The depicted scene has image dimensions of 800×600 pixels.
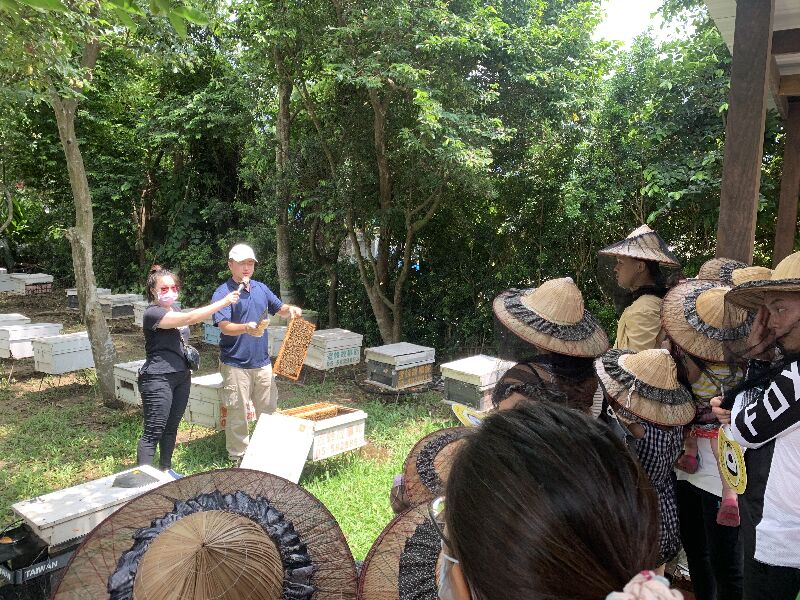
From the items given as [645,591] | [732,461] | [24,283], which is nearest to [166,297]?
[732,461]

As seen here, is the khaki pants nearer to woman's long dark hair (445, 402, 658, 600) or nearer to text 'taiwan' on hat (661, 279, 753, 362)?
text 'taiwan' on hat (661, 279, 753, 362)

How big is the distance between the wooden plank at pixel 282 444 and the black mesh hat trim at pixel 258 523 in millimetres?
2561

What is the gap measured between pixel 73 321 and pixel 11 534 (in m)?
10.7

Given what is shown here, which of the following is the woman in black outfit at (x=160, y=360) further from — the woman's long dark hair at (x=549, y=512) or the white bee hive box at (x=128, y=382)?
the woman's long dark hair at (x=549, y=512)

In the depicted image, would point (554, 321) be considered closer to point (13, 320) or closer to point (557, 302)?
point (557, 302)

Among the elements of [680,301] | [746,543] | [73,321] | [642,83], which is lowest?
[73,321]

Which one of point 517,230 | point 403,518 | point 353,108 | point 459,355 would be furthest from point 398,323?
point 403,518

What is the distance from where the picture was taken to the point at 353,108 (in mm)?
Answer: 8023

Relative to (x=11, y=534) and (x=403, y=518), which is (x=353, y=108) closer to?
(x=11, y=534)

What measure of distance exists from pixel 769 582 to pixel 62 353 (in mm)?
6848

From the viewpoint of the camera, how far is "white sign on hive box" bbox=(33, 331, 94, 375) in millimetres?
6383

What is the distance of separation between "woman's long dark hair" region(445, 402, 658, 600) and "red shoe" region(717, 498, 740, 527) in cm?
177

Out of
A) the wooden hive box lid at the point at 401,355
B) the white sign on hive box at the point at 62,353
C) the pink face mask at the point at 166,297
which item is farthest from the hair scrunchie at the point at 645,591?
the white sign on hive box at the point at 62,353

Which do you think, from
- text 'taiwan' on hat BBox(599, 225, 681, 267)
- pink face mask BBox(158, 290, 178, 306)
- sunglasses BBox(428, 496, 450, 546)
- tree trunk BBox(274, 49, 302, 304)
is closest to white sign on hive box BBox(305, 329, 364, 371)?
A: pink face mask BBox(158, 290, 178, 306)
